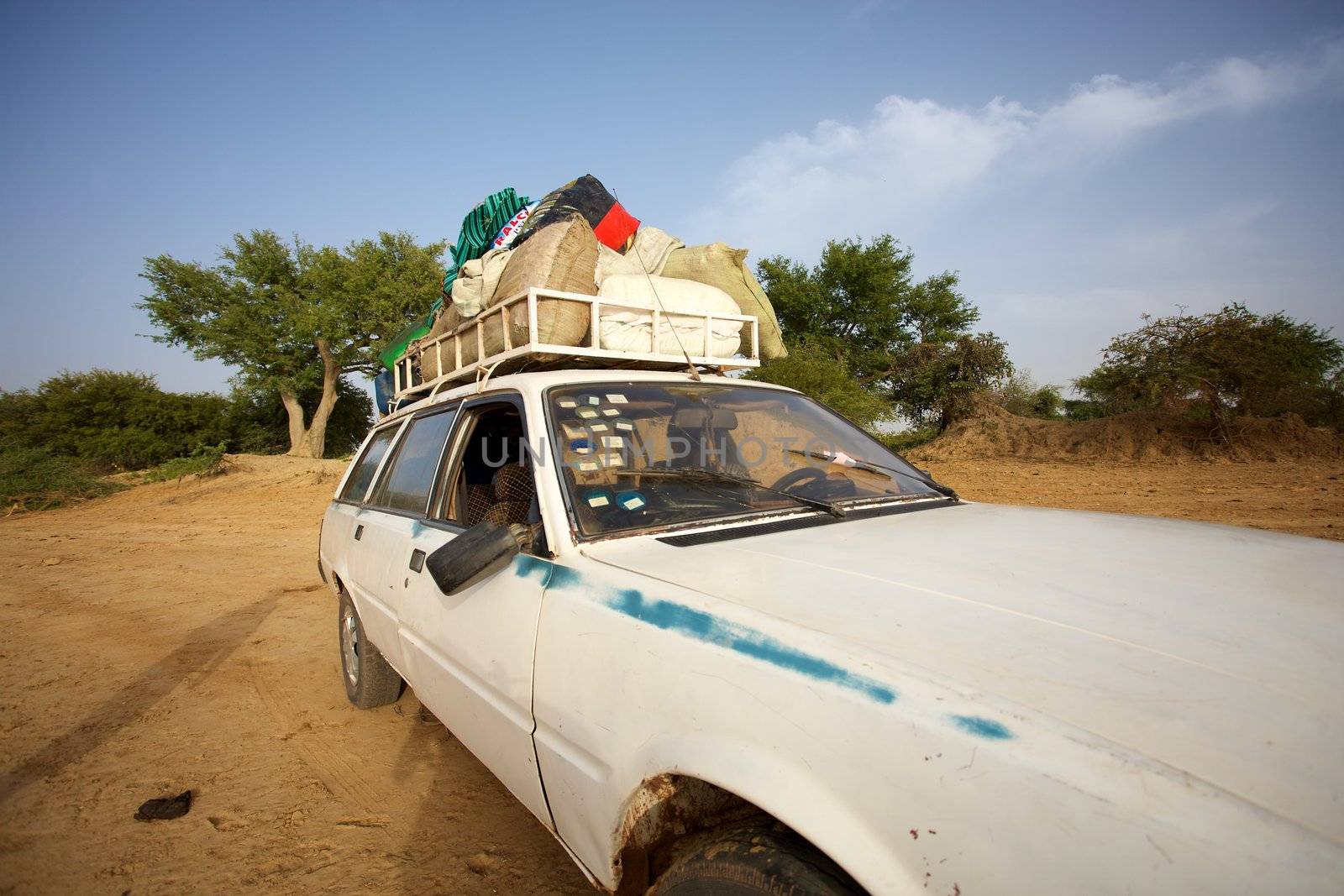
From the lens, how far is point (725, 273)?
399cm

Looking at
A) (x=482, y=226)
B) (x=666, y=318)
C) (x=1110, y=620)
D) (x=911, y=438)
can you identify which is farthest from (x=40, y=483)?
(x=911, y=438)

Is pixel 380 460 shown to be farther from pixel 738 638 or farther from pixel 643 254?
pixel 738 638

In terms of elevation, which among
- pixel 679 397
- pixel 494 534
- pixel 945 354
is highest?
pixel 945 354

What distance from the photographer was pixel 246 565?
7.89 m

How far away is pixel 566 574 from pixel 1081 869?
1.16m

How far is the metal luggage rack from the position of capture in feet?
9.07

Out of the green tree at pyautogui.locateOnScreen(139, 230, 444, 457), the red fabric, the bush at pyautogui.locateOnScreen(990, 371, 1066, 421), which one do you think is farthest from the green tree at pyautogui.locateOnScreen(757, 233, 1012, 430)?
the red fabric

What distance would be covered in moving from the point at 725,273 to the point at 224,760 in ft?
12.4

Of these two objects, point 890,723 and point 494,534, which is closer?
point 890,723

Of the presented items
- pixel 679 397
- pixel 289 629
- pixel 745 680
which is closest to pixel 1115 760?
pixel 745 680

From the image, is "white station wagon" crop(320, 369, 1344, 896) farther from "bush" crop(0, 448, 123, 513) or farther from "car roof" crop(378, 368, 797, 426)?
"bush" crop(0, 448, 123, 513)

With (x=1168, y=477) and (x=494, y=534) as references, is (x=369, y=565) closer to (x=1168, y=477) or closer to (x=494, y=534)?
(x=494, y=534)

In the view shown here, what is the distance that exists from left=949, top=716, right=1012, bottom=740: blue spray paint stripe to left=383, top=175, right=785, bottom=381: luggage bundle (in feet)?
7.19

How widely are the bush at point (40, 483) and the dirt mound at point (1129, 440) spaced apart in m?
21.7
